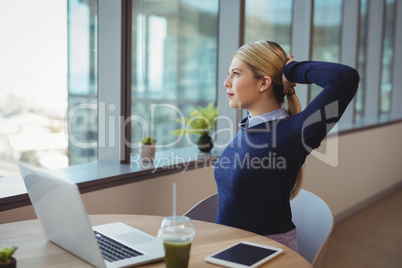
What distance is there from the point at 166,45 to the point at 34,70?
1.19 m

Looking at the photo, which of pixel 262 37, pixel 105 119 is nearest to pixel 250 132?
pixel 105 119

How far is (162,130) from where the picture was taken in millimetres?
3006

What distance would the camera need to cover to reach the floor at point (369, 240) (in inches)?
119

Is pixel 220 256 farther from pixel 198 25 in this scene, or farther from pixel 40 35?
pixel 198 25

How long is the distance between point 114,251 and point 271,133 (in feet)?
2.20

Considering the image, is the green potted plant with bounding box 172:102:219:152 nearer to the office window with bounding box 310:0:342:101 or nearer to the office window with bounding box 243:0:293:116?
the office window with bounding box 243:0:293:116

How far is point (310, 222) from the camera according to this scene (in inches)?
67.7

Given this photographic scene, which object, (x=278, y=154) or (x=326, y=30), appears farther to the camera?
(x=326, y=30)

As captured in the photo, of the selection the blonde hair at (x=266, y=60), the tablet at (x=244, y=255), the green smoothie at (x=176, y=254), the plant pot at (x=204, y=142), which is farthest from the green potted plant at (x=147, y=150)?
the green smoothie at (x=176, y=254)

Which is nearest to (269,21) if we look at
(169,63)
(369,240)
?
(169,63)

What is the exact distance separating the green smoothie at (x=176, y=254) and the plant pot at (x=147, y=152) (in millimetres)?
1368

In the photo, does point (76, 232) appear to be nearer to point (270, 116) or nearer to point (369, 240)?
point (270, 116)

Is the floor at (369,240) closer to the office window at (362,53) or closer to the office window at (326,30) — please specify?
the office window at (326,30)

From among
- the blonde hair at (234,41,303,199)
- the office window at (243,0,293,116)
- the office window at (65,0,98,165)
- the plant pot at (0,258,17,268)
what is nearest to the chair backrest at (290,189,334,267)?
the blonde hair at (234,41,303,199)
